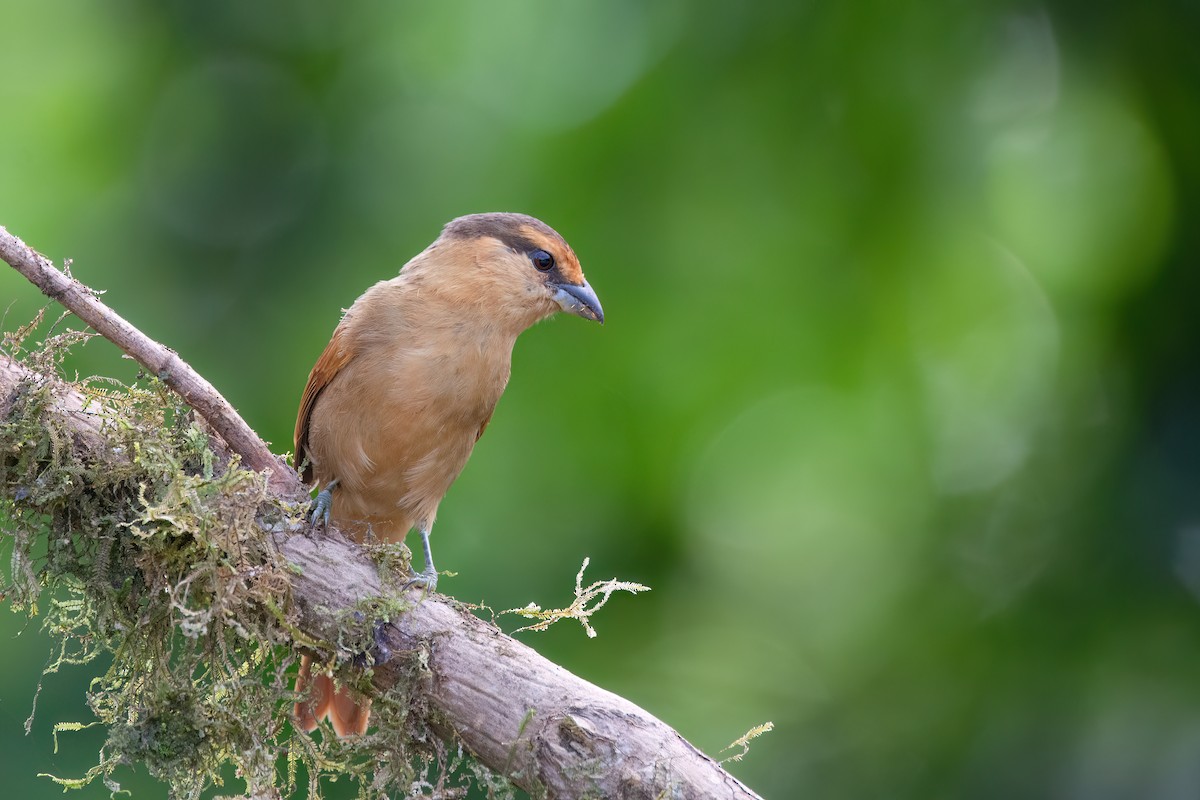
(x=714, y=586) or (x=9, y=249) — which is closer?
(x=9, y=249)

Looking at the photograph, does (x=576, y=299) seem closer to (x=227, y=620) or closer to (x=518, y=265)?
(x=518, y=265)

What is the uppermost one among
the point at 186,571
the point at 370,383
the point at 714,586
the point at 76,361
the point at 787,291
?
the point at 787,291

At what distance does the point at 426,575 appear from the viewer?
3068 mm

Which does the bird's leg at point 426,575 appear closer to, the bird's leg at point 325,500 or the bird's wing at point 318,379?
the bird's leg at point 325,500

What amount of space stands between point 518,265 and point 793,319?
1.88 metres

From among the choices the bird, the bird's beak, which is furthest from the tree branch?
the bird's beak

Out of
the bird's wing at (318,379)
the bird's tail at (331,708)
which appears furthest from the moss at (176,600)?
the bird's wing at (318,379)

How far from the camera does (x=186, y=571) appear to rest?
2.42 meters

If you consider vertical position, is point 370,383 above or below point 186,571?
above

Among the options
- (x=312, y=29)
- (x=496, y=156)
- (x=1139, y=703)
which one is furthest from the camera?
(x=312, y=29)

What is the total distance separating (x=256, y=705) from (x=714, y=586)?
2757 mm

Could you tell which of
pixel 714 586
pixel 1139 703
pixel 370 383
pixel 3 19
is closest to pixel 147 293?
pixel 3 19

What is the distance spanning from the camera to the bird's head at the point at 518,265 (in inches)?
137

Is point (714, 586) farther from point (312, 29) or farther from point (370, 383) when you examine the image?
point (312, 29)
